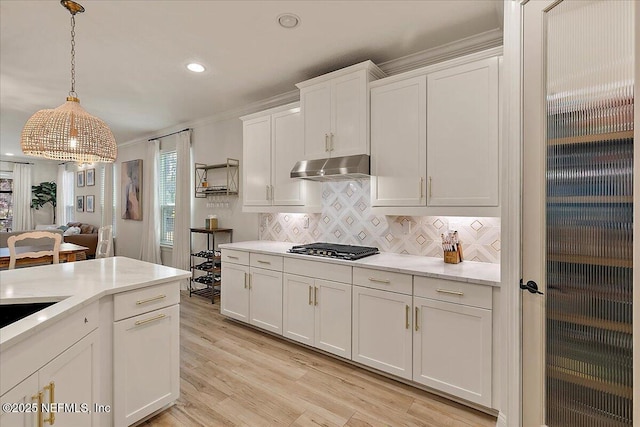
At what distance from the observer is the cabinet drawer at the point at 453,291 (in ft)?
6.41

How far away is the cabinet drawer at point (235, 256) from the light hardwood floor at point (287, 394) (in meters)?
0.82

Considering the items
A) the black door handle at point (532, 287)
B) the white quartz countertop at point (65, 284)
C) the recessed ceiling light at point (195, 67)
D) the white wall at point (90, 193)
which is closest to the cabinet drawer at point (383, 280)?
the black door handle at point (532, 287)

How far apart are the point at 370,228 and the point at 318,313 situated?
96cm

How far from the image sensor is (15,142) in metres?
6.46

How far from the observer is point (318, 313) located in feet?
8.97

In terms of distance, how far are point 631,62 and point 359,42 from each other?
1.92 metres

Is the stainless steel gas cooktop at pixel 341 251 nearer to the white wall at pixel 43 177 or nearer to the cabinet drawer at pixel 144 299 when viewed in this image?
the cabinet drawer at pixel 144 299

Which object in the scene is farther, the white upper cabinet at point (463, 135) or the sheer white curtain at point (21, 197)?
the sheer white curtain at point (21, 197)

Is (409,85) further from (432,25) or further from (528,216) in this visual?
(528,216)

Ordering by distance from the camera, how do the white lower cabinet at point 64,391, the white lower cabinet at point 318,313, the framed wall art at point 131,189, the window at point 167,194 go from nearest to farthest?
the white lower cabinet at point 64,391, the white lower cabinet at point 318,313, the window at point 167,194, the framed wall art at point 131,189

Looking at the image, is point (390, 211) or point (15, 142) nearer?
point (390, 211)

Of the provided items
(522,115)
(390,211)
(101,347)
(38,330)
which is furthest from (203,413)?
(522,115)

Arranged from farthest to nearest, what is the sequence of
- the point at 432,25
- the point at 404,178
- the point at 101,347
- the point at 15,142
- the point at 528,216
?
the point at 15,142
the point at 404,178
the point at 432,25
the point at 101,347
the point at 528,216

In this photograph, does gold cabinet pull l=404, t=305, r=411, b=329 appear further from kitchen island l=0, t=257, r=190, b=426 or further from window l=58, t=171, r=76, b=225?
window l=58, t=171, r=76, b=225
